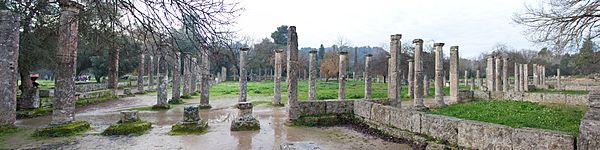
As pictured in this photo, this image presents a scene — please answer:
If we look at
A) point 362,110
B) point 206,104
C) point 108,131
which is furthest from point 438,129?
point 206,104

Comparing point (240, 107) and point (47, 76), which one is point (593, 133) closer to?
point (240, 107)

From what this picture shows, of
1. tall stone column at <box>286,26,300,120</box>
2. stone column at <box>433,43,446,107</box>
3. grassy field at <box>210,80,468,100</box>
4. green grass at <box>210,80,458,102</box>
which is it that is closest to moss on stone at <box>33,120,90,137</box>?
tall stone column at <box>286,26,300,120</box>

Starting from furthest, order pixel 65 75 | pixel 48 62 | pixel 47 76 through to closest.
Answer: pixel 47 76 < pixel 48 62 < pixel 65 75

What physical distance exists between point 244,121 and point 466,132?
6529mm

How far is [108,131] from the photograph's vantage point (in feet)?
34.4

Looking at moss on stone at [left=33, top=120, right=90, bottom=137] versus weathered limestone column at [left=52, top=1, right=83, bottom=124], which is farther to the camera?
weathered limestone column at [left=52, top=1, right=83, bottom=124]

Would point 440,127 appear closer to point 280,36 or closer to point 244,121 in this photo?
point 244,121

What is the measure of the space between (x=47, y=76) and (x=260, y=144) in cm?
7787

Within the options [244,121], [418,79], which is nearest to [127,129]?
[244,121]

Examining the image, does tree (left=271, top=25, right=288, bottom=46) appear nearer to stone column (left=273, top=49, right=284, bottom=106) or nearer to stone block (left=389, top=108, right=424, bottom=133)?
stone column (left=273, top=49, right=284, bottom=106)

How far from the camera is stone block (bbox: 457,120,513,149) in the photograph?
6.59m

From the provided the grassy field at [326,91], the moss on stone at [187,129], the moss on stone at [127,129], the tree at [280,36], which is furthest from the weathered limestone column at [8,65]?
the tree at [280,36]

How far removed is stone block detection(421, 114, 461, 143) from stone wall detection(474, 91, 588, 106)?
11866 mm

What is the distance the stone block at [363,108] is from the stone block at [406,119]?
137cm
